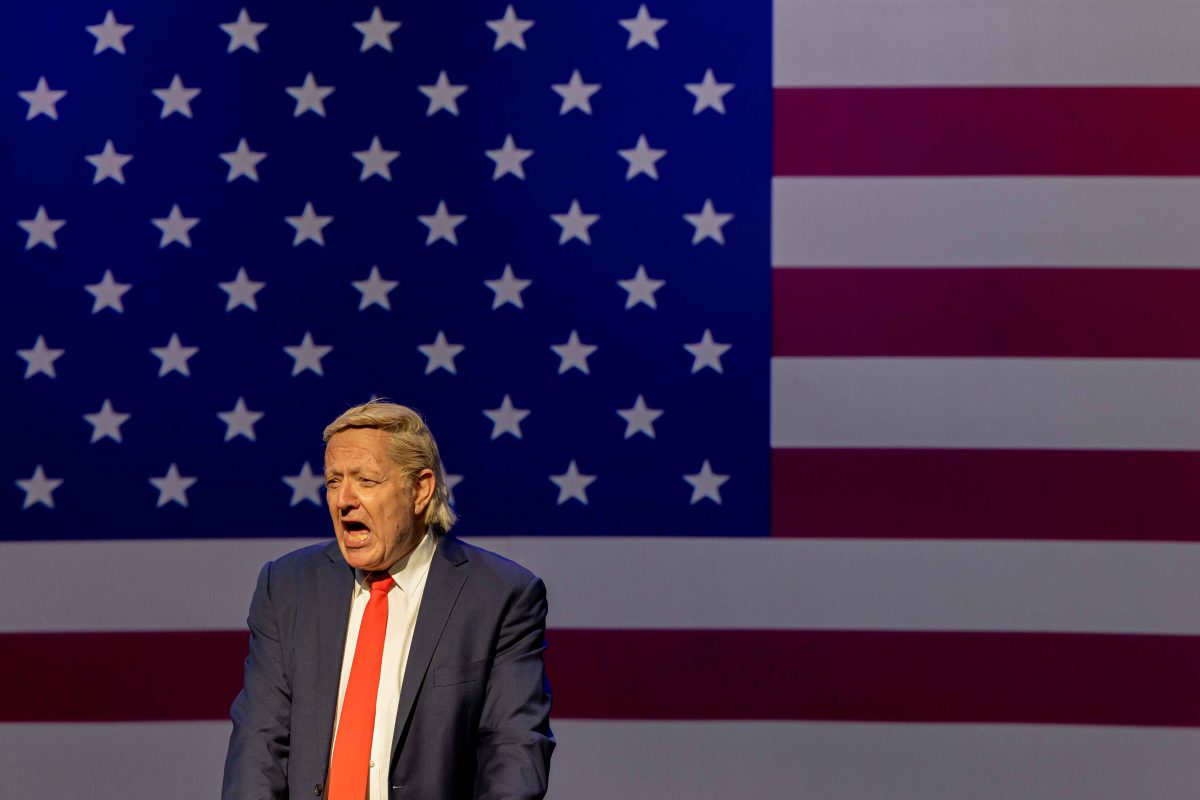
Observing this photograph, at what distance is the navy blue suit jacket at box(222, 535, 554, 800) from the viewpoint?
1.90 meters

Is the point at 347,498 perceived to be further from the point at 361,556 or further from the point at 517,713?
the point at 517,713

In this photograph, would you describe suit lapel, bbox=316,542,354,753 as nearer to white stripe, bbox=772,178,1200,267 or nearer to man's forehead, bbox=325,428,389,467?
man's forehead, bbox=325,428,389,467

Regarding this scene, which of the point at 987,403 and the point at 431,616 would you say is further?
the point at 987,403

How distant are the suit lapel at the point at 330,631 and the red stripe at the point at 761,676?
112 cm

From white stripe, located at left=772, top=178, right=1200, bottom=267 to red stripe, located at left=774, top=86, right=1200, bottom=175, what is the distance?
1.4 inches

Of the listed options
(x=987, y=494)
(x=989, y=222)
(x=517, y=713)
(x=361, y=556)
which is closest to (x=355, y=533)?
(x=361, y=556)

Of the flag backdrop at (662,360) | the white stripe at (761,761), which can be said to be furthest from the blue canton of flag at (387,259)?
the white stripe at (761,761)

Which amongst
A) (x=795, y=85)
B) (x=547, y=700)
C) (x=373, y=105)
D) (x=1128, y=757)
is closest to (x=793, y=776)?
(x=1128, y=757)

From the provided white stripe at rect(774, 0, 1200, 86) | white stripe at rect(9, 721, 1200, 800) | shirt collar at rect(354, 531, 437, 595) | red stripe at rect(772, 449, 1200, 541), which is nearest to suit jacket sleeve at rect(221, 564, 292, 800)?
shirt collar at rect(354, 531, 437, 595)

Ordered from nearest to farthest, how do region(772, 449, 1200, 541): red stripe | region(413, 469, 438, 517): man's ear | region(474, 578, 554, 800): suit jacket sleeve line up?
region(474, 578, 554, 800): suit jacket sleeve < region(413, 469, 438, 517): man's ear < region(772, 449, 1200, 541): red stripe

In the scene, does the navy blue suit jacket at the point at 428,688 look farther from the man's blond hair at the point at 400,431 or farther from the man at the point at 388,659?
the man's blond hair at the point at 400,431

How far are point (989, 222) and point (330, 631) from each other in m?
1.87

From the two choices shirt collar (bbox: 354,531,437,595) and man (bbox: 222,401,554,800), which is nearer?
man (bbox: 222,401,554,800)

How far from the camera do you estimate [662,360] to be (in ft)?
9.98
